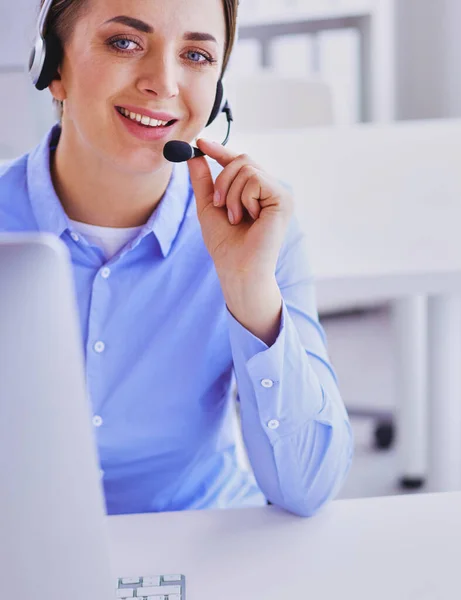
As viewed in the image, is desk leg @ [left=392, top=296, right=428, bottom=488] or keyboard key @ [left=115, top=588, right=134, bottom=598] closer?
keyboard key @ [left=115, top=588, right=134, bottom=598]

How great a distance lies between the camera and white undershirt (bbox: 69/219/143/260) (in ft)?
3.57

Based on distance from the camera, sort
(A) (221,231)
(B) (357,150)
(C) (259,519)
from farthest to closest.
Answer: (B) (357,150) → (A) (221,231) → (C) (259,519)

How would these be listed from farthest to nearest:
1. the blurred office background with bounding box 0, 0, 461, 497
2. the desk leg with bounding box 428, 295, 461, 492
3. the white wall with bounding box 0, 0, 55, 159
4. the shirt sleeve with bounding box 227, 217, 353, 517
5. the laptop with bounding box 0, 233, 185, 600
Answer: the blurred office background with bounding box 0, 0, 461, 497 < the desk leg with bounding box 428, 295, 461, 492 < the white wall with bounding box 0, 0, 55, 159 < the shirt sleeve with bounding box 227, 217, 353, 517 < the laptop with bounding box 0, 233, 185, 600

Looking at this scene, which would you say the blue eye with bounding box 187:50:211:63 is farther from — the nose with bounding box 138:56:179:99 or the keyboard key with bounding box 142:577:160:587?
the keyboard key with bounding box 142:577:160:587

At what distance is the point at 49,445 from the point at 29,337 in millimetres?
62

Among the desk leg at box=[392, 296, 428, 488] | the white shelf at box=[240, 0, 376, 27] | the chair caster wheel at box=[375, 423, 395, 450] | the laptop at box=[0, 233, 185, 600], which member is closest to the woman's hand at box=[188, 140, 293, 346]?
the laptop at box=[0, 233, 185, 600]

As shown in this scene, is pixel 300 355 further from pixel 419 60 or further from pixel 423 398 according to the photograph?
pixel 419 60

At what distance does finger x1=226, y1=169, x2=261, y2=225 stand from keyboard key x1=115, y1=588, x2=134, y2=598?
42 cm

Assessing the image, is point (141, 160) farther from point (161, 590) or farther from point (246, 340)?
point (161, 590)

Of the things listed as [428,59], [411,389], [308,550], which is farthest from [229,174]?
[428,59]

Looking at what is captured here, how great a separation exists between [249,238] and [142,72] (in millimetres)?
251

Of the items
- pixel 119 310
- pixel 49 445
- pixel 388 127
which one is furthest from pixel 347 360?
pixel 49 445

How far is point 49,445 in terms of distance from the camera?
0.44 meters

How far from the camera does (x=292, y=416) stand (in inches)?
36.1
